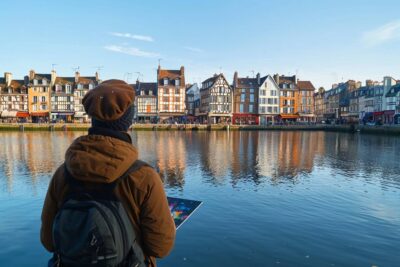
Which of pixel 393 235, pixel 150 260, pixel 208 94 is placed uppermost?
pixel 208 94

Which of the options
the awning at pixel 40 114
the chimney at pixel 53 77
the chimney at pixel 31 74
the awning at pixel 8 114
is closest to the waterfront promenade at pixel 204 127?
the awning at pixel 40 114

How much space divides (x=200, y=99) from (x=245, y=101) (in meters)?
12.5

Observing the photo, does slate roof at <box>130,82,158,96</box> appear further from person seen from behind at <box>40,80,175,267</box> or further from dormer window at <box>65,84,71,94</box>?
person seen from behind at <box>40,80,175,267</box>

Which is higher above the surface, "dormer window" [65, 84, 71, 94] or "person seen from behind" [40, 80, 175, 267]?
"dormer window" [65, 84, 71, 94]

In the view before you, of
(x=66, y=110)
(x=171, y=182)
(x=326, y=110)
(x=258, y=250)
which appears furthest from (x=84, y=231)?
(x=326, y=110)

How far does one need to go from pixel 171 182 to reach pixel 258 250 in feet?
28.9

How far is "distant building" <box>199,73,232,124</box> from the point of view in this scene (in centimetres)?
7944

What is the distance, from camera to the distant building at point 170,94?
259 feet

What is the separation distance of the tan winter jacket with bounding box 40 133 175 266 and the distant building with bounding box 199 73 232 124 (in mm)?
77379

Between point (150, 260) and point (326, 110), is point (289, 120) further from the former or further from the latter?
point (150, 260)

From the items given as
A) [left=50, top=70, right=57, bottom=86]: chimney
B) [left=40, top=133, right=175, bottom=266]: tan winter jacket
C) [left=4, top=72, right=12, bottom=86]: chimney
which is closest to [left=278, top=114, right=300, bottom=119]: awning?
[left=50, top=70, right=57, bottom=86]: chimney

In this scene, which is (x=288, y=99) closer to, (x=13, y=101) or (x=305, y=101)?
(x=305, y=101)

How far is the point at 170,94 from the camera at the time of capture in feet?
260

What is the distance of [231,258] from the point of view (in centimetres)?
781
